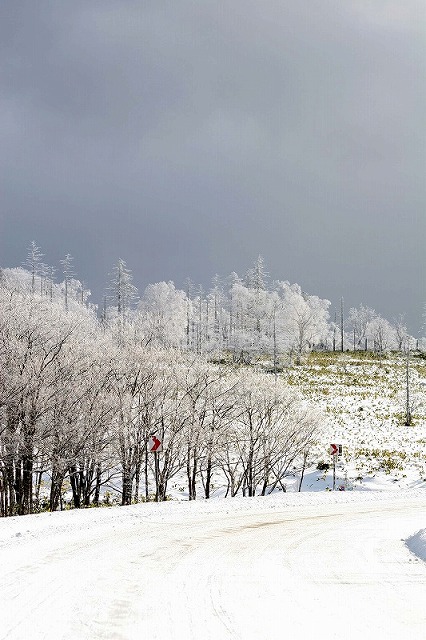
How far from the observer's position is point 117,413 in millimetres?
24625

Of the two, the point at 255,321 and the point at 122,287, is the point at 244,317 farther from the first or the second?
the point at 122,287

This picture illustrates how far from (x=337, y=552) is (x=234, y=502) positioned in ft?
31.6

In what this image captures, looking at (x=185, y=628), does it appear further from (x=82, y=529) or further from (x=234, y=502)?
(x=234, y=502)

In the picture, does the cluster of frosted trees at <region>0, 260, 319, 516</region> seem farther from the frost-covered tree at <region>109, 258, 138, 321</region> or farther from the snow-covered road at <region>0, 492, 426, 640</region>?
the frost-covered tree at <region>109, 258, 138, 321</region>

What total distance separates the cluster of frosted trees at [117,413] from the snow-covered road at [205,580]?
19.5ft

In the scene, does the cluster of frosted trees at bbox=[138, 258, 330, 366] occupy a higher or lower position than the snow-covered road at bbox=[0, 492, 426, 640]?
higher

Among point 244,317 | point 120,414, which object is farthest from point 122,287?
point 120,414

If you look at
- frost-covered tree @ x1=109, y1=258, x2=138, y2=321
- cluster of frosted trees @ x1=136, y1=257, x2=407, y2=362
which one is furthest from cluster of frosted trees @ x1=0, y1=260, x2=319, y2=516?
frost-covered tree @ x1=109, y1=258, x2=138, y2=321

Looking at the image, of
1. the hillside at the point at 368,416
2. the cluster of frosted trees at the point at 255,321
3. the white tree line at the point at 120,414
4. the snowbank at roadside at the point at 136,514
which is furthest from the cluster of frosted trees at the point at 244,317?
the snowbank at roadside at the point at 136,514

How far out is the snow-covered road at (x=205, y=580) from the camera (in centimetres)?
629

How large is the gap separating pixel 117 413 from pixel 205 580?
1663 cm

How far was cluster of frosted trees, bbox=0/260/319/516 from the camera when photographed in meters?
21.2

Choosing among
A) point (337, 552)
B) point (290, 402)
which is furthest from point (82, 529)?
point (290, 402)

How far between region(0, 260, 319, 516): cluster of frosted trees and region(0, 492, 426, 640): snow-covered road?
5.96m
